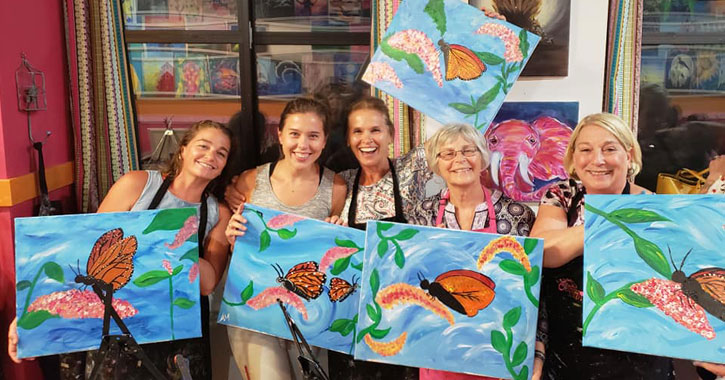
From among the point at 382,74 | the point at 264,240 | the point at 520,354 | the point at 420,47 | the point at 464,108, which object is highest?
the point at 420,47

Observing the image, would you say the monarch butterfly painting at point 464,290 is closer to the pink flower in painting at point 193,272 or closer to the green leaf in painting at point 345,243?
the green leaf in painting at point 345,243

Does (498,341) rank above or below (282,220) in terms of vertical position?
below

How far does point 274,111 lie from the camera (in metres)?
2.79

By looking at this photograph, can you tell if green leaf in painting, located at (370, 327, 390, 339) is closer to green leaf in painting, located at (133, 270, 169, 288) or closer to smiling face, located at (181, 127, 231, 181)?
green leaf in painting, located at (133, 270, 169, 288)

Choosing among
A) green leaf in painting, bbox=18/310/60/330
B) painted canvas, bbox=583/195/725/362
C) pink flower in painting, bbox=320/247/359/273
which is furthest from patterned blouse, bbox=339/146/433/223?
green leaf in painting, bbox=18/310/60/330

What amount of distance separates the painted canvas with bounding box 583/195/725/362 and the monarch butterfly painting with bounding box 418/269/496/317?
0.95 ft

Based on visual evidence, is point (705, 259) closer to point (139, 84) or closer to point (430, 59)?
point (430, 59)

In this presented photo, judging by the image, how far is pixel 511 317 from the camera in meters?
1.63

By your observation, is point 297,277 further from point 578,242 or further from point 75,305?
point 578,242

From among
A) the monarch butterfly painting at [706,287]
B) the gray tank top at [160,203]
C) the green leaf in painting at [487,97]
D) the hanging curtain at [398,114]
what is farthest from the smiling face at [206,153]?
the monarch butterfly painting at [706,287]

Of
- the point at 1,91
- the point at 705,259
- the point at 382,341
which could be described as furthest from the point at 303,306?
the point at 1,91

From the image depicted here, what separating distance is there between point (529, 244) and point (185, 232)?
112 centimetres

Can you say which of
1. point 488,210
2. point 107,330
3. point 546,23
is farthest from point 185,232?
point 546,23

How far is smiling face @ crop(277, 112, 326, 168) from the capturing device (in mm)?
2047
